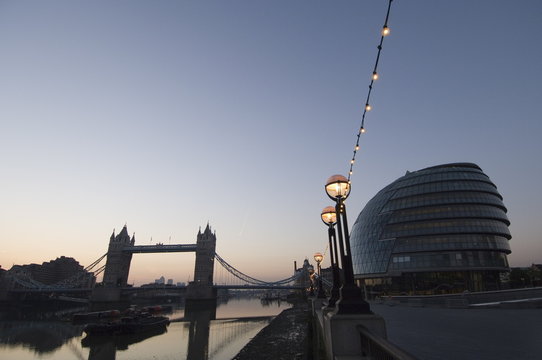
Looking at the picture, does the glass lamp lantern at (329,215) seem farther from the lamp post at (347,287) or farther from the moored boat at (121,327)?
the moored boat at (121,327)

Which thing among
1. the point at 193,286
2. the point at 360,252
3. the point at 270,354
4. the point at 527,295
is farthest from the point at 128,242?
the point at 527,295

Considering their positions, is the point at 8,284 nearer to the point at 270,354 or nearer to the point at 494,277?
the point at 270,354

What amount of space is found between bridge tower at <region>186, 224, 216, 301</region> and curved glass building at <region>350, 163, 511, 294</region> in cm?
6081

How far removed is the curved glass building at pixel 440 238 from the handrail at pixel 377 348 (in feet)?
195

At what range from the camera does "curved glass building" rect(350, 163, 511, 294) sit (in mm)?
57156

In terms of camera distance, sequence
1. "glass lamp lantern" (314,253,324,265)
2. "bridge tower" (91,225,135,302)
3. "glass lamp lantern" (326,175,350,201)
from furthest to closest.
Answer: "bridge tower" (91,225,135,302) → "glass lamp lantern" (314,253,324,265) → "glass lamp lantern" (326,175,350,201)

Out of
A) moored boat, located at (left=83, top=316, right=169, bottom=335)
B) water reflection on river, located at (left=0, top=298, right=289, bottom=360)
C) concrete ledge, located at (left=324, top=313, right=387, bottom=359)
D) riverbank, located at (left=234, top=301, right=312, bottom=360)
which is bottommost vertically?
water reflection on river, located at (left=0, top=298, right=289, bottom=360)

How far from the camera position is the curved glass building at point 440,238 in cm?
5716

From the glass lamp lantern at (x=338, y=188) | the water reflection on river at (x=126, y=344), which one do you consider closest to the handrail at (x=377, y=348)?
the glass lamp lantern at (x=338, y=188)

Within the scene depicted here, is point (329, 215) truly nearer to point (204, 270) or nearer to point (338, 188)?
point (338, 188)

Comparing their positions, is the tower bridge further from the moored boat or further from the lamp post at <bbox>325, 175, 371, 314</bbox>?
the lamp post at <bbox>325, 175, 371, 314</bbox>

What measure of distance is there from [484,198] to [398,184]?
58.2 feet

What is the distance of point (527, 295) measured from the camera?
Result: 25031 millimetres

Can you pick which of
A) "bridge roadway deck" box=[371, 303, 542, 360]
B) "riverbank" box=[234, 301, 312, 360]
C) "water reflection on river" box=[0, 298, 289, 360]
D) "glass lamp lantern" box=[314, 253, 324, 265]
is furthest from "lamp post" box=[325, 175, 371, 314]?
"water reflection on river" box=[0, 298, 289, 360]
